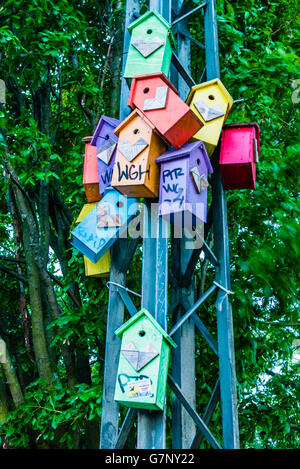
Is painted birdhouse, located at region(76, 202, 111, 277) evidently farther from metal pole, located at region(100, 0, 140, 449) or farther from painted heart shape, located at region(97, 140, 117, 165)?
painted heart shape, located at region(97, 140, 117, 165)

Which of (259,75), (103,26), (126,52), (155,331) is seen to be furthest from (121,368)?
(103,26)

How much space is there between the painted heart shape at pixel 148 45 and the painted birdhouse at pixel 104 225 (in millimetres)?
770

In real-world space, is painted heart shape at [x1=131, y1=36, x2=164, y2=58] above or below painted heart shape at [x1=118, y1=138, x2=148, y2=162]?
above

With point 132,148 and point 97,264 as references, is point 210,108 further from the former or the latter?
point 97,264

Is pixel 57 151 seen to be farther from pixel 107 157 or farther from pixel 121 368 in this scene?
pixel 121 368

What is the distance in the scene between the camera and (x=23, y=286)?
4.81 m

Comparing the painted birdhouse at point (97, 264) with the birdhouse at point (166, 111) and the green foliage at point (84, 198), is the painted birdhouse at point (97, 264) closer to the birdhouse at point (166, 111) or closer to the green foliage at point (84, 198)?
the green foliage at point (84, 198)

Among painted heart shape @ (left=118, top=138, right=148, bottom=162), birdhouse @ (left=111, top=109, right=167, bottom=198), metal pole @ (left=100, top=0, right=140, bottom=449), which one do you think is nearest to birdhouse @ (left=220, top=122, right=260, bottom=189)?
birdhouse @ (left=111, top=109, right=167, bottom=198)

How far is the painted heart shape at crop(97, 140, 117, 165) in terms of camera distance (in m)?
2.92

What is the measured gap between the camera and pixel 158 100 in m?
2.59

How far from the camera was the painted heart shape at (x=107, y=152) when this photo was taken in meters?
2.92

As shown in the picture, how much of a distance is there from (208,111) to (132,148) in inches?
20.3

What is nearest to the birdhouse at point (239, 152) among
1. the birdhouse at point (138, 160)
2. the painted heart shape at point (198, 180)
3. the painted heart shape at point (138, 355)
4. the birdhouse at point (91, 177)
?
the painted heart shape at point (198, 180)

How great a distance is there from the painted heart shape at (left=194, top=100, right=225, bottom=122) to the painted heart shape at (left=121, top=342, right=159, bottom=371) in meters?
1.25
